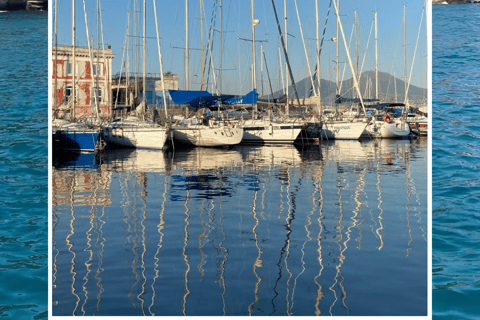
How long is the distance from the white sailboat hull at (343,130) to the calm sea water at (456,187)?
9.86 m

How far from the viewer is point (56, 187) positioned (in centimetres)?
1148

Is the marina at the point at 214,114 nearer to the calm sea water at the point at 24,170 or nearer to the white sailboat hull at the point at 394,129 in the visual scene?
the white sailboat hull at the point at 394,129

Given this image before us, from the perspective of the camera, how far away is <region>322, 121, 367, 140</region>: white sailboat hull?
1062 inches

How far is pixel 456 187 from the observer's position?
7.21 m

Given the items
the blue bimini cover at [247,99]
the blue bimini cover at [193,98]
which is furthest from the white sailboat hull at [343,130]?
the blue bimini cover at [193,98]

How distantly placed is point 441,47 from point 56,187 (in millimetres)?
12034

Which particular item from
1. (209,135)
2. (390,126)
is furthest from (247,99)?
(390,126)

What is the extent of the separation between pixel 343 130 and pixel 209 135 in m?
6.86

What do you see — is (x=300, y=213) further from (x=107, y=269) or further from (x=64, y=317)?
(x=64, y=317)

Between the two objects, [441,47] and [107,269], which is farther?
[441,47]

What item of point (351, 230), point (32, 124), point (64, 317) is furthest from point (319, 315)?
point (32, 124)

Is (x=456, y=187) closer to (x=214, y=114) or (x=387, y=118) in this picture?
(x=214, y=114)

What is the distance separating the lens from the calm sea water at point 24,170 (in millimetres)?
4602

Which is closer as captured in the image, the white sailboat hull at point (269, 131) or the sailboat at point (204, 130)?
the sailboat at point (204, 130)
